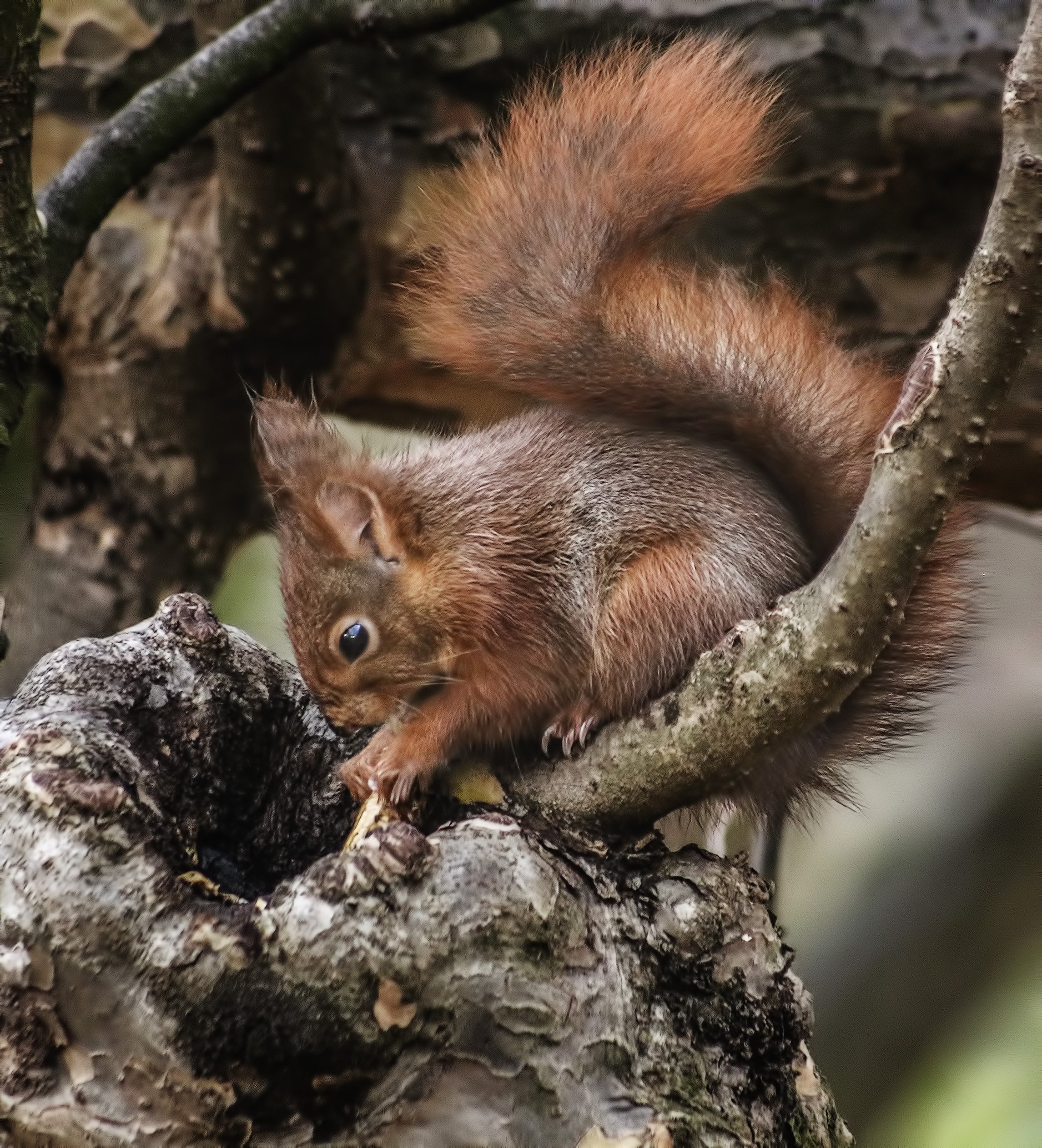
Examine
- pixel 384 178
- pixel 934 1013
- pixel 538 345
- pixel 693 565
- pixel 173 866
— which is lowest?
pixel 934 1013

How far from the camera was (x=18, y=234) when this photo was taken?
1.31m

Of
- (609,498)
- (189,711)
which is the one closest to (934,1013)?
(609,498)

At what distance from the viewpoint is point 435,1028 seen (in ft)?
2.85

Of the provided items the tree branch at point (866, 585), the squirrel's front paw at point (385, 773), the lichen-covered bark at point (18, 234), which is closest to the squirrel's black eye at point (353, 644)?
the squirrel's front paw at point (385, 773)

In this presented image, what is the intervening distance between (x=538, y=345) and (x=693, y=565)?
0.89ft

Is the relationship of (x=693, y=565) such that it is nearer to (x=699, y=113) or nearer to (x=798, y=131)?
(x=699, y=113)

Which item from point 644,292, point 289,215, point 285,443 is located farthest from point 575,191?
point 289,215

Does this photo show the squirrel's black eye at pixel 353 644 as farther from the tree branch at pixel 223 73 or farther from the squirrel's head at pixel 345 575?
the tree branch at pixel 223 73

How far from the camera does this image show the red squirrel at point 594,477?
1.16 m

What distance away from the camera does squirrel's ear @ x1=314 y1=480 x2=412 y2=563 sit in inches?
51.4

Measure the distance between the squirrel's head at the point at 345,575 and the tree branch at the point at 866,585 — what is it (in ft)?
0.72

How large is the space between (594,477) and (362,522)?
24 centimetres

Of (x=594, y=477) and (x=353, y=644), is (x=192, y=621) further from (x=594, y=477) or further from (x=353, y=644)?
(x=594, y=477)

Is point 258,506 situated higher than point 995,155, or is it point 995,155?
point 995,155
